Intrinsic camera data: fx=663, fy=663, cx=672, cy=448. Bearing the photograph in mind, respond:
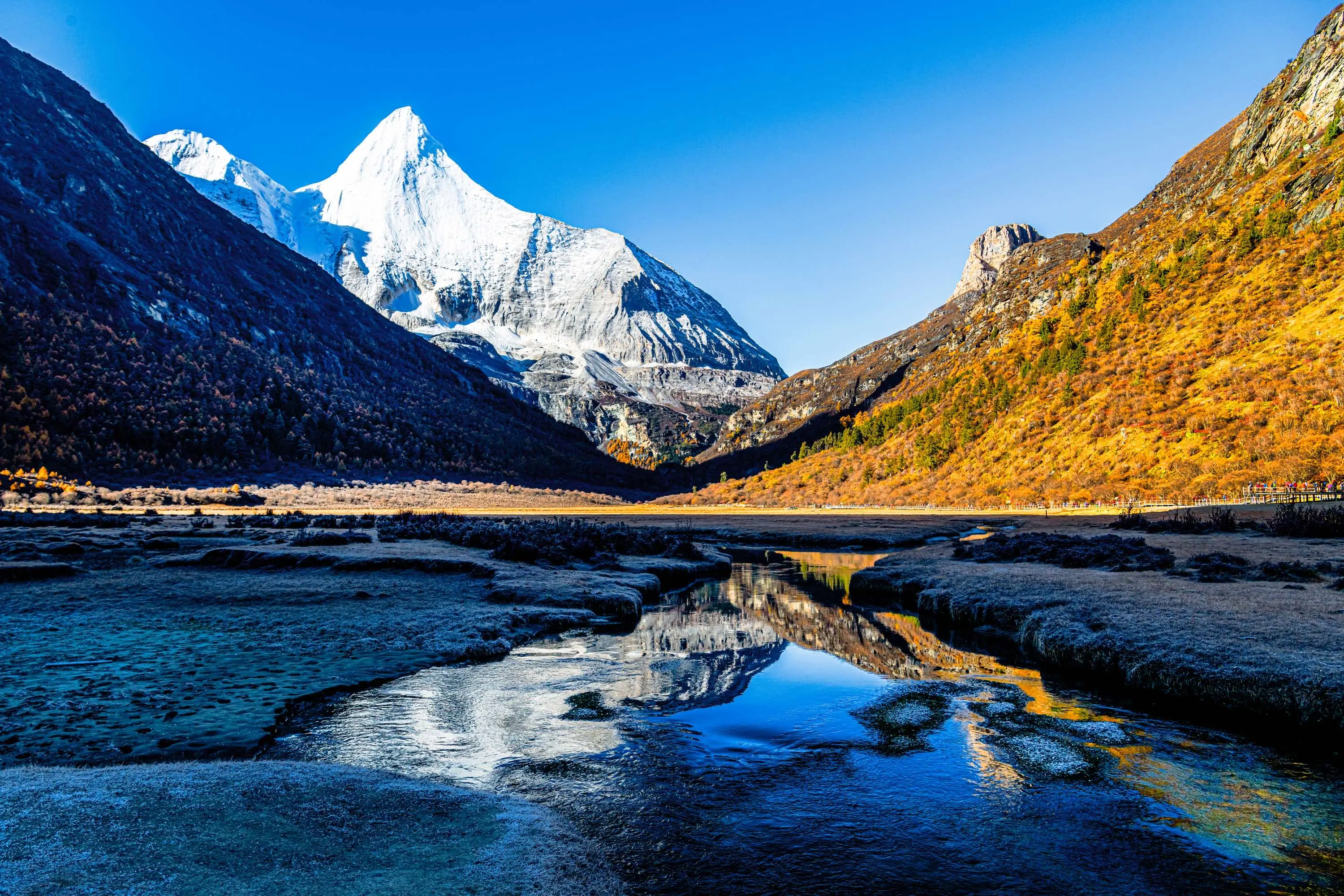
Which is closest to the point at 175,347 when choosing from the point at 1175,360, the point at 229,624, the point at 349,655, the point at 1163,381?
the point at 229,624

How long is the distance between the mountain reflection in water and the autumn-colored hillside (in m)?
42.5

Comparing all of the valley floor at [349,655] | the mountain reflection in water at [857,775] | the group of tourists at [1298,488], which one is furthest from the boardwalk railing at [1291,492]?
the mountain reflection in water at [857,775]

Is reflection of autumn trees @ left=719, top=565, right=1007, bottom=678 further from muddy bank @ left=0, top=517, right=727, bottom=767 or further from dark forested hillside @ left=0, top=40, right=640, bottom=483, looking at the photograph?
dark forested hillside @ left=0, top=40, right=640, bottom=483

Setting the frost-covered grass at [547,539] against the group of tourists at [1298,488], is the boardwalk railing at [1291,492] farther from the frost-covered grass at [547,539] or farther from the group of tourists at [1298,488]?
the frost-covered grass at [547,539]

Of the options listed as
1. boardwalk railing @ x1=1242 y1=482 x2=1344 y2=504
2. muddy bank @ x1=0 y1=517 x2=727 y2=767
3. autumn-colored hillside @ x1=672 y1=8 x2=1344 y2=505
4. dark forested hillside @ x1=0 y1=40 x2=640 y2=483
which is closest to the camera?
muddy bank @ x1=0 y1=517 x2=727 y2=767

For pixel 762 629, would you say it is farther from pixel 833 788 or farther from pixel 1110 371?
pixel 1110 371

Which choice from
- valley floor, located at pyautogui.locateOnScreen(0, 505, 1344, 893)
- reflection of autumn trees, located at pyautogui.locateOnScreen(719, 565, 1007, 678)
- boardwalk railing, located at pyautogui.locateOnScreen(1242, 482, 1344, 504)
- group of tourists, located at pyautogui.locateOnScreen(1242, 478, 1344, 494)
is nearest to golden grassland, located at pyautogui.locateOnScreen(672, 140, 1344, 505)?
group of tourists, located at pyautogui.locateOnScreen(1242, 478, 1344, 494)

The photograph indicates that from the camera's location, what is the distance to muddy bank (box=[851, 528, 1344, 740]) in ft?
28.2

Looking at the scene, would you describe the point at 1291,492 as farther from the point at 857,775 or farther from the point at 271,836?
the point at 271,836

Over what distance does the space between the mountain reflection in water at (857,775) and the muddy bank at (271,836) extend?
2.00 ft

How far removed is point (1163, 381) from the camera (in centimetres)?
5931

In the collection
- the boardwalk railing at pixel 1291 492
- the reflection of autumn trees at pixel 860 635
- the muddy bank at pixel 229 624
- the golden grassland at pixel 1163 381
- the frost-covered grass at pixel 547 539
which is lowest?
the reflection of autumn trees at pixel 860 635

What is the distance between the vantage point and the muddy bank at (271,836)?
4.35 metres

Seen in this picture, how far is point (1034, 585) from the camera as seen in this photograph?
56.1 feet
